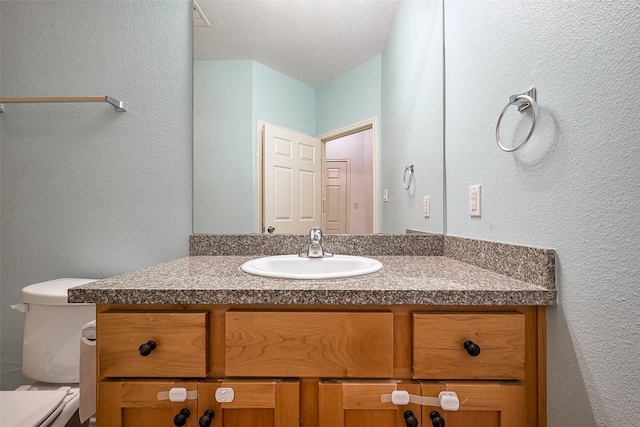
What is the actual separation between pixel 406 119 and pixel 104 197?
146 cm

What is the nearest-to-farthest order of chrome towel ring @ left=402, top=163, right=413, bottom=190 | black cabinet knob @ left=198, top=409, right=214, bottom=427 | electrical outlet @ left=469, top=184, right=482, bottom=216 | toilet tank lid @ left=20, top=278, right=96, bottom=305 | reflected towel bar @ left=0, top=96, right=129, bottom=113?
1. black cabinet knob @ left=198, top=409, right=214, bottom=427
2. electrical outlet @ left=469, top=184, right=482, bottom=216
3. toilet tank lid @ left=20, top=278, right=96, bottom=305
4. reflected towel bar @ left=0, top=96, right=129, bottom=113
5. chrome towel ring @ left=402, top=163, right=413, bottom=190

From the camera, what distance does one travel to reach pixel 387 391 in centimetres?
69

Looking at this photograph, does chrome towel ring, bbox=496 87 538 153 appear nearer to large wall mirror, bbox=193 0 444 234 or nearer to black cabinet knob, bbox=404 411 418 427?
large wall mirror, bbox=193 0 444 234

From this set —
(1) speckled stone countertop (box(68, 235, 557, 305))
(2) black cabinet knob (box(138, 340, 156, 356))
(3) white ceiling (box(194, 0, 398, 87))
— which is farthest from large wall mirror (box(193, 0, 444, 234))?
(2) black cabinet knob (box(138, 340, 156, 356))

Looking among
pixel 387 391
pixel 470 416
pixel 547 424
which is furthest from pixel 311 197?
pixel 547 424

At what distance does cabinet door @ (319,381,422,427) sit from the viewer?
0.69 meters

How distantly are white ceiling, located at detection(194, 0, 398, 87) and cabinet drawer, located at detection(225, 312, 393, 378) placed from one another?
1098 mm

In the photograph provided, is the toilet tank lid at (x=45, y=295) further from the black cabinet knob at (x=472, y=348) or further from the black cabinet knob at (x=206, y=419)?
the black cabinet knob at (x=472, y=348)

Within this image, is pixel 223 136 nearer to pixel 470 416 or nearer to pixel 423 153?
pixel 423 153

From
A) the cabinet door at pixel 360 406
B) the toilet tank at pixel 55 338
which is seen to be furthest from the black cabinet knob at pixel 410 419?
the toilet tank at pixel 55 338

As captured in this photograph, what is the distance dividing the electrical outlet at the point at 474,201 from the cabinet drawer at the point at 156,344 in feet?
3.00

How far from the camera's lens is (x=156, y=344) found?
27.7 inches

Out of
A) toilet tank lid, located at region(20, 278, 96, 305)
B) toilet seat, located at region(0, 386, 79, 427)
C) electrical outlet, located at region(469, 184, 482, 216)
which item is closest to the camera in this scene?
toilet seat, located at region(0, 386, 79, 427)

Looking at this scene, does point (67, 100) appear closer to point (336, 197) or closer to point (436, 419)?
point (336, 197)
